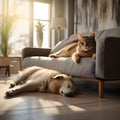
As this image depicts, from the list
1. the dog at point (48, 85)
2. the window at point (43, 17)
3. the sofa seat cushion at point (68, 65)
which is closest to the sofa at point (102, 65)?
the sofa seat cushion at point (68, 65)

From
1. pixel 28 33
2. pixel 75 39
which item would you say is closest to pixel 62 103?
pixel 75 39

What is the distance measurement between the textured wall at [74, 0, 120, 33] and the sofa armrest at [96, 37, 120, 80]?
2.13 metres

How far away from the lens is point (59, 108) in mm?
1751

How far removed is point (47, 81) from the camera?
2.48 metres

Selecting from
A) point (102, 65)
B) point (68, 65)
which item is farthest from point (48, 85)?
point (102, 65)

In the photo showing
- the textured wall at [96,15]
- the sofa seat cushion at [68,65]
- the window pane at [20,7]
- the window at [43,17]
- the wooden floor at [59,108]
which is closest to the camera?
the wooden floor at [59,108]

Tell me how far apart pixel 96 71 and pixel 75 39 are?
4.86 ft

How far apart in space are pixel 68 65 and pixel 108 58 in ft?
1.90

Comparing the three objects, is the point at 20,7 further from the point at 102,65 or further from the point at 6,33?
the point at 102,65

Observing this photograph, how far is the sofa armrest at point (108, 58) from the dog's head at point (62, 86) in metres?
0.28

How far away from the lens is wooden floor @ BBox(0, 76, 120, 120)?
1489 millimetres

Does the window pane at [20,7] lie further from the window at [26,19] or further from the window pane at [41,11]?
the window pane at [41,11]

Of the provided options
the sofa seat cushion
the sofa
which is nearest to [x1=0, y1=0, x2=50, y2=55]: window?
the sofa seat cushion

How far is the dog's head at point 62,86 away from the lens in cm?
230
